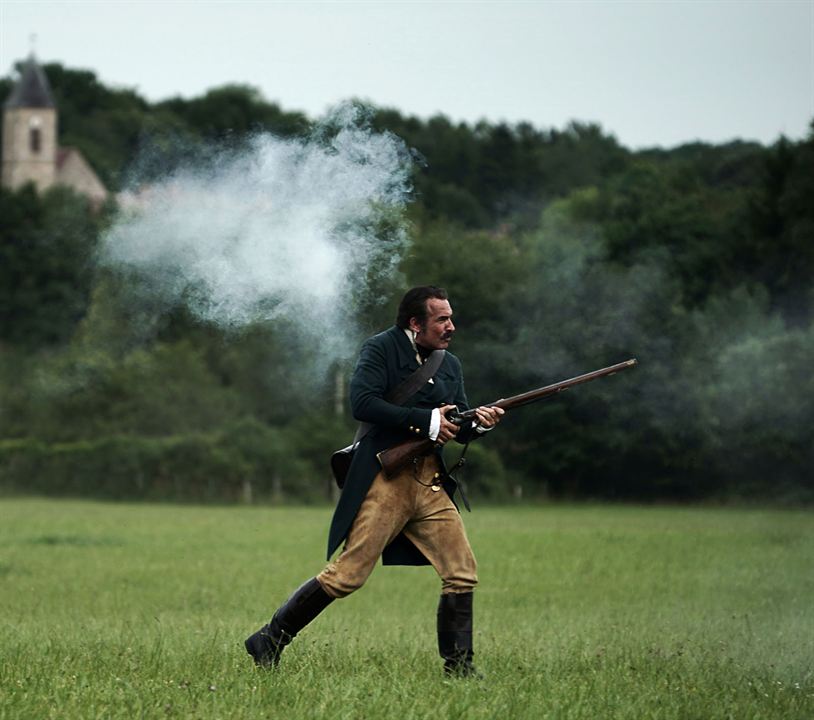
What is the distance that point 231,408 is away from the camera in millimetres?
47781

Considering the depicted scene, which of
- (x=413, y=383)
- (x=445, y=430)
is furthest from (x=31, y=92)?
(x=445, y=430)

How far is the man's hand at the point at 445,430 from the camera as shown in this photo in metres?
8.27

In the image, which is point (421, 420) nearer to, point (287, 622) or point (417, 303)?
point (417, 303)

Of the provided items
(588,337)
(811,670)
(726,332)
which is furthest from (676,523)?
(811,670)

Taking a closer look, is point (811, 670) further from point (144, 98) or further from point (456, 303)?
point (144, 98)

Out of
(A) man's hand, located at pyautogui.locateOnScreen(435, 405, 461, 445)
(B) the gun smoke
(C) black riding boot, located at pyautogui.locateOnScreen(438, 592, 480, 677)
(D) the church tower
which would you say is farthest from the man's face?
(D) the church tower

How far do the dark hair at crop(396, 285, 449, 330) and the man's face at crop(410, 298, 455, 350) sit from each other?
3 centimetres

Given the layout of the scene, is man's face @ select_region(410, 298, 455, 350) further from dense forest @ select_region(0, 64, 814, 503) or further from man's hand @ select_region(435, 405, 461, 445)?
dense forest @ select_region(0, 64, 814, 503)

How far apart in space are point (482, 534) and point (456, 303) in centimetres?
1424

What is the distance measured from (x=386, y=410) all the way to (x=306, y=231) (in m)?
4.94

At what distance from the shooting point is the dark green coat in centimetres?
830

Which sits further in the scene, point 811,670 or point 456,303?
point 456,303

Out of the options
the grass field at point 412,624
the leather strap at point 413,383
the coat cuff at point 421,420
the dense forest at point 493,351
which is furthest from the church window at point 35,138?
the coat cuff at point 421,420

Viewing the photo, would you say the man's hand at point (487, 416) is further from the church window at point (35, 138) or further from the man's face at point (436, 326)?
the church window at point (35, 138)
